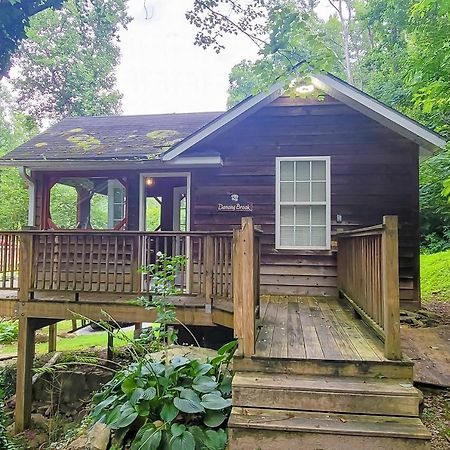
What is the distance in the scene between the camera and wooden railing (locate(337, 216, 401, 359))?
9.87 feet

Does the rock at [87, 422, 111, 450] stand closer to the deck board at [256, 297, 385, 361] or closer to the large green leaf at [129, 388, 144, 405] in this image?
the large green leaf at [129, 388, 144, 405]

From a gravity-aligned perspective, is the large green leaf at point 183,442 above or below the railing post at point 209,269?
below

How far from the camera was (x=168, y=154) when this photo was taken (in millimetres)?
6883

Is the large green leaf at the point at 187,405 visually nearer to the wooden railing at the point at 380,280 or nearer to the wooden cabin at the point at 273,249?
the wooden cabin at the point at 273,249

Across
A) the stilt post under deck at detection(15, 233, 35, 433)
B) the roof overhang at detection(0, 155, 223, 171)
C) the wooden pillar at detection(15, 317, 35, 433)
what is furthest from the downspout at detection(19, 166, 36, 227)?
the wooden pillar at detection(15, 317, 35, 433)

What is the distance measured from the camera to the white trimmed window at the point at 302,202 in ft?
22.7

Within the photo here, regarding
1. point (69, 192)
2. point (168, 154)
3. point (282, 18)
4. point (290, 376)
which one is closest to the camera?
point (290, 376)

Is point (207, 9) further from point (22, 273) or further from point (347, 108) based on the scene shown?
point (22, 273)

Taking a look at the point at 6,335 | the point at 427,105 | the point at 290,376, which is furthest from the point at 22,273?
the point at 427,105

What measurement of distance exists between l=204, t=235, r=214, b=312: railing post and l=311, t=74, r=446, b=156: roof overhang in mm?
3588

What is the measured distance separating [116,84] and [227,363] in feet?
88.6

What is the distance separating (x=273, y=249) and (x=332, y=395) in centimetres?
423

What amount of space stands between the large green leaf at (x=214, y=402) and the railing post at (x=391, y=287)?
1346mm

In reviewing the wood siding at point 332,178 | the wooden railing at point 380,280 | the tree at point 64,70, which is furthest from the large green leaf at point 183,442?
the tree at point 64,70
